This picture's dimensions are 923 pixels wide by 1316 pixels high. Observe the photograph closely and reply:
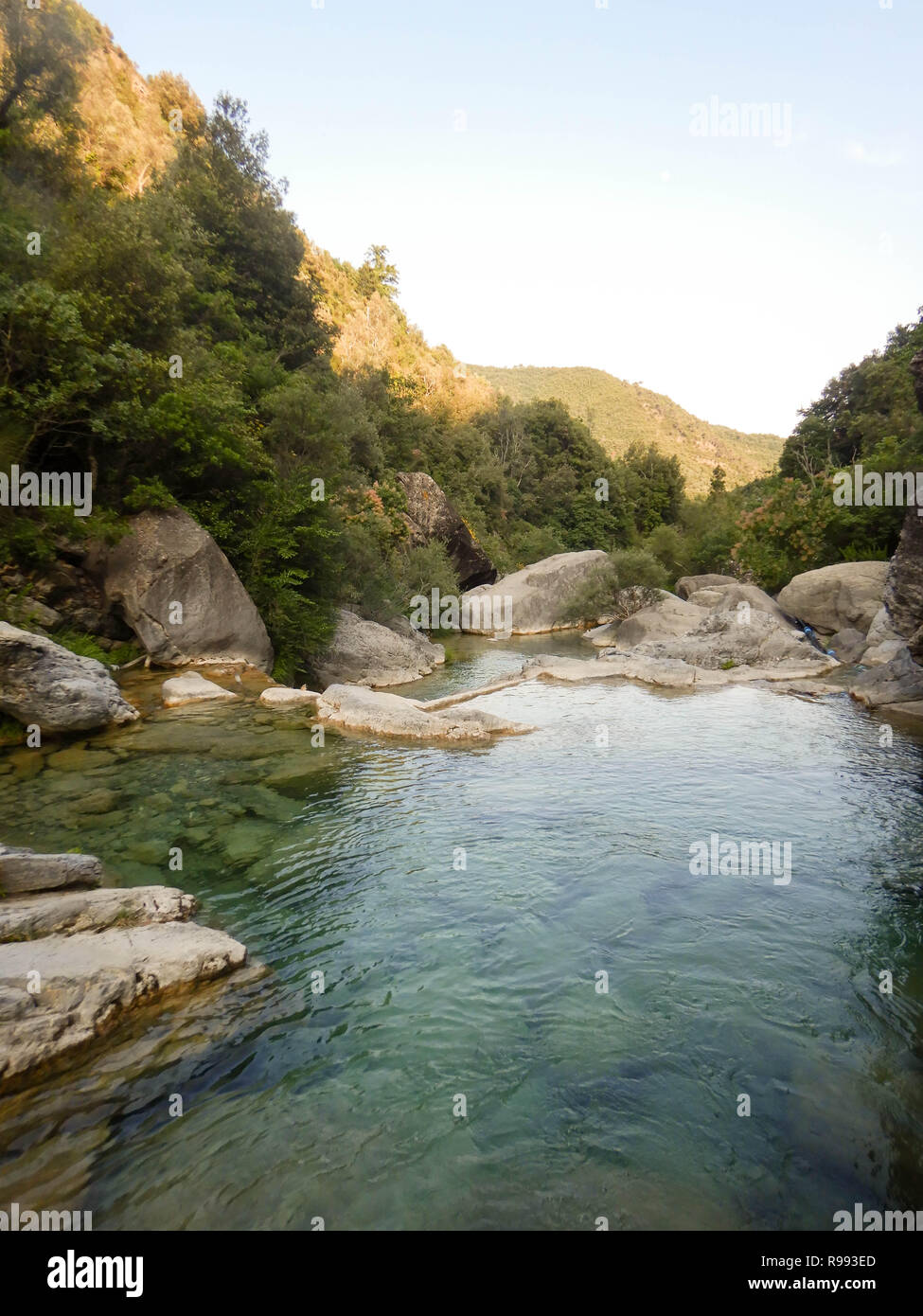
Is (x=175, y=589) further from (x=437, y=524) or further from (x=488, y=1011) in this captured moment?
(x=437, y=524)

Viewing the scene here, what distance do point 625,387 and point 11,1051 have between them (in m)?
135

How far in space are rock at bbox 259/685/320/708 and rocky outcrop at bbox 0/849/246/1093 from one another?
8.19m

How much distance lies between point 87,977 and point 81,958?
273 millimetres

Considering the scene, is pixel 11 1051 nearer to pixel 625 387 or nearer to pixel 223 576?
pixel 223 576

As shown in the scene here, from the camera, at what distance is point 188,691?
1464cm

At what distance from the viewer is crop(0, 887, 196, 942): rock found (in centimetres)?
595

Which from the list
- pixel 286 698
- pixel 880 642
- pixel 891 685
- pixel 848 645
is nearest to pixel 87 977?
pixel 286 698

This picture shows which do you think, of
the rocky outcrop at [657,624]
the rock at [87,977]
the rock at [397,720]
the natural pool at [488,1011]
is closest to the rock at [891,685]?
the natural pool at [488,1011]

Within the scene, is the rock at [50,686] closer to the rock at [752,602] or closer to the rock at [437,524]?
the rock at [752,602]

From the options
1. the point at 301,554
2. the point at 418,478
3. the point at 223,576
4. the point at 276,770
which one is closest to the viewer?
the point at 276,770

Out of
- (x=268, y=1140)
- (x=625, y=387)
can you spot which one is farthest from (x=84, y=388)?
(x=625, y=387)

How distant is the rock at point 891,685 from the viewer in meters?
18.8

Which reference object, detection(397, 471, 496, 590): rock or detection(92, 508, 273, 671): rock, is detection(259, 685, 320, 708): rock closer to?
detection(92, 508, 273, 671): rock

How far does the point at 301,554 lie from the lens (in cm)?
2153
